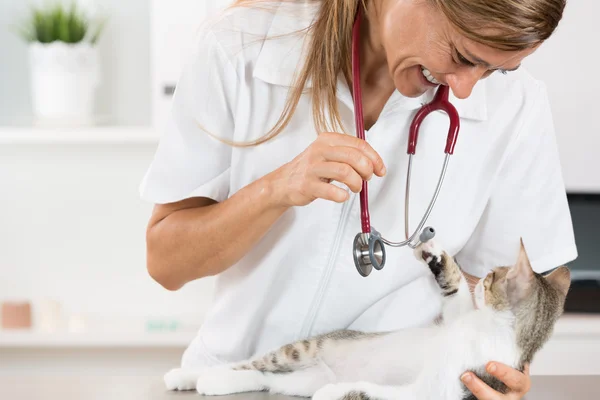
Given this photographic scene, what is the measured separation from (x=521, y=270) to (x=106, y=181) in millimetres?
1731

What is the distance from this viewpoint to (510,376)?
3.00ft

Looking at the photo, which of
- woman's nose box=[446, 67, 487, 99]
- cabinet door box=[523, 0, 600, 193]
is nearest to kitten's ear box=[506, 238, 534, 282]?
woman's nose box=[446, 67, 487, 99]

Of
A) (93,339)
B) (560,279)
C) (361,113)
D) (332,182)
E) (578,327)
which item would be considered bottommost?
(93,339)

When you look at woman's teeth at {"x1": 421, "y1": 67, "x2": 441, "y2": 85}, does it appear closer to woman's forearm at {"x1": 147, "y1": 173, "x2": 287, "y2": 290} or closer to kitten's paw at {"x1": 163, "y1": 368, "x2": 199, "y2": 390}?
woman's forearm at {"x1": 147, "y1": 173, "x2": 287, "y2": 290}

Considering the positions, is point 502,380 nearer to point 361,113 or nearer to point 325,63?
point 361,113

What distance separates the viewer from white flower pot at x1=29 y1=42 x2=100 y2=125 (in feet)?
7.29

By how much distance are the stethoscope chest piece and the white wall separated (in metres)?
1.67

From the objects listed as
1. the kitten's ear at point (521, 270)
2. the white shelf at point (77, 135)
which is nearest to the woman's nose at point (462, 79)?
the kitten's ear at point (521, 270)

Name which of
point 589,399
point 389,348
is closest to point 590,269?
point 589,399

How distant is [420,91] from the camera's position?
0.96m

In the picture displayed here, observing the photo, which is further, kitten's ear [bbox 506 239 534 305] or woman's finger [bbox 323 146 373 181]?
kitten's ear [bbox 506 239 534 305]

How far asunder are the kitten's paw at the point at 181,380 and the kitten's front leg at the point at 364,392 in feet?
0.71

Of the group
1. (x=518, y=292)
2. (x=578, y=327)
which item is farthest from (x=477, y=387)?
(x=578, y=327)

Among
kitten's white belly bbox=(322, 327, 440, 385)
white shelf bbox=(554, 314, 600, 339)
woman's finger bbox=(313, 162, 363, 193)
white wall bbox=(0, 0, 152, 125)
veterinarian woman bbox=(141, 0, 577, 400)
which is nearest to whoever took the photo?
woman's finger bbox=(313, 162, 363, 193)
